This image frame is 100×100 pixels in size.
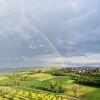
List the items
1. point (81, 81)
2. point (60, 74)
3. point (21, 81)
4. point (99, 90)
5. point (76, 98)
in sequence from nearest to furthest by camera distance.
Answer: point (76, 98)
point (99, 90)
point (81, 81)
point (21, 81)
point (60, 74)

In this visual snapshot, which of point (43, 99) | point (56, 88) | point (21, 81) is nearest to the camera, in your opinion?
point (43, 99)

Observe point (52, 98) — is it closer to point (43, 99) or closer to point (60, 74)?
point (43, 99)

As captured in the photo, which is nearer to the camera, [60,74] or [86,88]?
[86,88]

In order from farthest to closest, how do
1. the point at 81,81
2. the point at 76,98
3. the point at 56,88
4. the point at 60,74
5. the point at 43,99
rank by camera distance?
1. the point at 60,74
2. the point at 81,81
3. the point at 56,88
4. the point at 76,98
5. the point at 43,99

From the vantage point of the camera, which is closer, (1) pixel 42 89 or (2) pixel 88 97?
(2) pixel 88 97

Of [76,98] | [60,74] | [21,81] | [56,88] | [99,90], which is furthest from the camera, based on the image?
[60,74]

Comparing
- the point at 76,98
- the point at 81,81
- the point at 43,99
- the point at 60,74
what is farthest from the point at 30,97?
the point at 60,74

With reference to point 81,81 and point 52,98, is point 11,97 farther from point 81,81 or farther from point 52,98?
point 81,81

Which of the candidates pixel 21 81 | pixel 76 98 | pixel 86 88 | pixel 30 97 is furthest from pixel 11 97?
pixel 21 81
